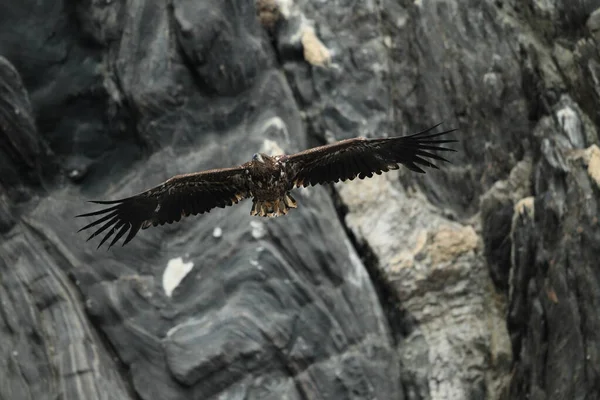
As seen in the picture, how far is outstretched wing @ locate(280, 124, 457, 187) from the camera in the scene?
10023mm

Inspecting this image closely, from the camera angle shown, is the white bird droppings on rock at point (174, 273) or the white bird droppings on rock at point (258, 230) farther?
the white bird droppings on rock at point (174, 273)

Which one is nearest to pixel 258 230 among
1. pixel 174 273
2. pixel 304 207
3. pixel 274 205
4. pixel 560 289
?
pixel 304 207

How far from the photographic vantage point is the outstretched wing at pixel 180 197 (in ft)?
33.9

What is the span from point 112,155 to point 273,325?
12.2 ft

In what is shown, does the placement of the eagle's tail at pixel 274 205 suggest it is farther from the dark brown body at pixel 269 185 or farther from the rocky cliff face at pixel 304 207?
the rocky cliff face at pixel 304 207

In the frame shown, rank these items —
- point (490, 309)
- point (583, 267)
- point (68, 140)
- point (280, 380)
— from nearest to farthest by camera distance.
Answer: point (583, 267) → point (280, 380) → point (490, 309) → point (68, 140)

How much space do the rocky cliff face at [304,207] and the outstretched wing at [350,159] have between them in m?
3.04

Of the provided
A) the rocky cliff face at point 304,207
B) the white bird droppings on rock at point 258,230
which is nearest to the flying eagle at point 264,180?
the white bird droppings on rock at point 258,230

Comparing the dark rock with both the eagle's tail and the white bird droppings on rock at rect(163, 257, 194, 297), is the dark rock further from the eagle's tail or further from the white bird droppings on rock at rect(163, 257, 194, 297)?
the white bird droppings on rock at rect(163, 257, 194, 297)

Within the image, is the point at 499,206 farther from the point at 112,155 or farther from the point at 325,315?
the point at 112,155

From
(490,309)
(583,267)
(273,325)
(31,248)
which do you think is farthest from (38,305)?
(583,267)

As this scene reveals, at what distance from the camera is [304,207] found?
13.6 m

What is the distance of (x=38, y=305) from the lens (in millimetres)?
13133

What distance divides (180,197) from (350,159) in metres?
1.86
